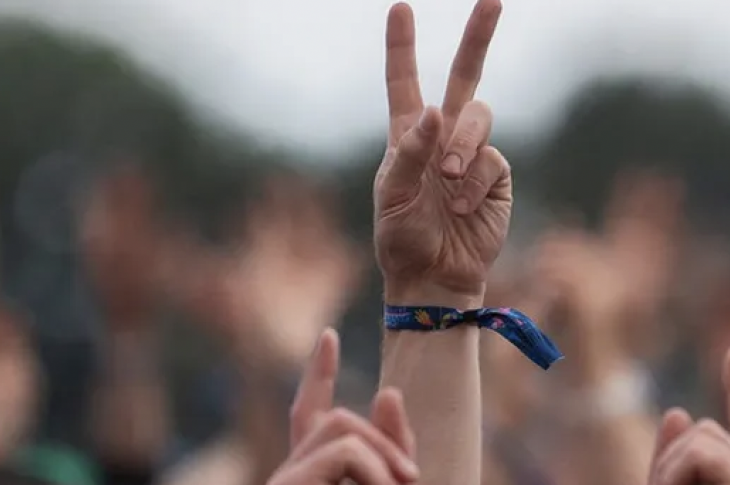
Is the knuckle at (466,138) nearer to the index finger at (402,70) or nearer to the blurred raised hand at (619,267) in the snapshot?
the index finger at (402,70)

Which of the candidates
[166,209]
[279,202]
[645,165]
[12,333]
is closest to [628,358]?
[645,165]

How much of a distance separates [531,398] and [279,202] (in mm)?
364

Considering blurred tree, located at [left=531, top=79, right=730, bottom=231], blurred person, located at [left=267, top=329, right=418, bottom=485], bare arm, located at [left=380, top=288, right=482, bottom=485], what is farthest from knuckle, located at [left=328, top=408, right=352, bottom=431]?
blurred tree, located at [left=531, top=79, right=730, bottom=231]

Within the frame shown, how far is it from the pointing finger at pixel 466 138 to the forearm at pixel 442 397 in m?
0.10

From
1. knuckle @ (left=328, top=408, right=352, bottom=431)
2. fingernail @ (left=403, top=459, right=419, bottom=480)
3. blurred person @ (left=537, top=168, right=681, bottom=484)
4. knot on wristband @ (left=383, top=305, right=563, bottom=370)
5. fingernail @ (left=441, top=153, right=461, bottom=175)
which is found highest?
fingernail @ (left=441, top=153, right=461, bottom=175)

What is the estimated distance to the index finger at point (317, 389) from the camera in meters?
0.55

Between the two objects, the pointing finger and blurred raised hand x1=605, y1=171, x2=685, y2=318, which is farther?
blurred raised hand x1=605, y1=171, x2=685, y2=318

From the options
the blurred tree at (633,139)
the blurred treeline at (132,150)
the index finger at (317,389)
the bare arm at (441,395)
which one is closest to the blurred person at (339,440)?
the index finger at (317,389)

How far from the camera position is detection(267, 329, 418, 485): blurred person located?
51cm

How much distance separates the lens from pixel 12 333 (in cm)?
119

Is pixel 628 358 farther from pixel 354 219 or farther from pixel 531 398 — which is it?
pixel 354 219

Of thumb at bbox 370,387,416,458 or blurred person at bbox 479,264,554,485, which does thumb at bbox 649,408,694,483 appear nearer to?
thumb at bbox 370,387,416,458

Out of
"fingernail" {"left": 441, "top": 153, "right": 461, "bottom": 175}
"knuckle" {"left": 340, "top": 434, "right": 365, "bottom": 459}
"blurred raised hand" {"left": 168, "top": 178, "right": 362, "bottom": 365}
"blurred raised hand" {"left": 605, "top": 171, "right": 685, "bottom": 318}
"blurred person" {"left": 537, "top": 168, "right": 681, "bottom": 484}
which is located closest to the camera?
"knuckle" {"left": 340, "top": 434, "right": 365, "bottom": 459}

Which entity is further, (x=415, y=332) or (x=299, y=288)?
(x=299, y=288)
